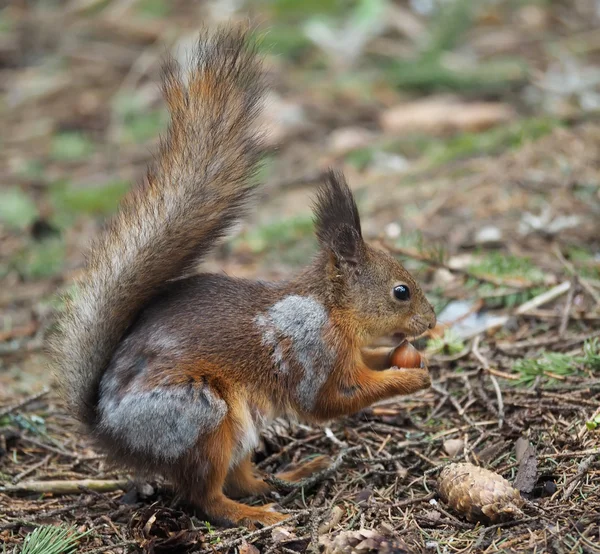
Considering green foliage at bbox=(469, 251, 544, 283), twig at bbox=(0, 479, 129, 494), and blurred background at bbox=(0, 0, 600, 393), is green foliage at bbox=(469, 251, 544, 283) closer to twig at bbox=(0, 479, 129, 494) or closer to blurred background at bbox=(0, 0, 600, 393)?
blurred background at bbox=(0, 0, 600, 393)

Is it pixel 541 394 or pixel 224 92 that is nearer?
pixel 224 92

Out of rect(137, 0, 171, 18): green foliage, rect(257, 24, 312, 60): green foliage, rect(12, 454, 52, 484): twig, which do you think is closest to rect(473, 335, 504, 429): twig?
rect(12, 454, 52, 484): twig

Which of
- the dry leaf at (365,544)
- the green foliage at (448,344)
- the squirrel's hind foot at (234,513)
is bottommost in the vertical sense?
the green foliage at (448,344)

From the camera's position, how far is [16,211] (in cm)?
546

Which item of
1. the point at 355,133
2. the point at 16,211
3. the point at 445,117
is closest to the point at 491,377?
the point at 445,117

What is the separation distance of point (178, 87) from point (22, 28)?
21.9 ft

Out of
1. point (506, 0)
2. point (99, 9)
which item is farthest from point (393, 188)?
point (99, 9)

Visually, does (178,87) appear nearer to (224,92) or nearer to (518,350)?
(224,92)

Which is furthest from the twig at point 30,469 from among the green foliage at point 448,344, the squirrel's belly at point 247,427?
the green foliage at point 448,344

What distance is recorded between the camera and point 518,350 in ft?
10.1

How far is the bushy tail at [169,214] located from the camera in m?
2.45

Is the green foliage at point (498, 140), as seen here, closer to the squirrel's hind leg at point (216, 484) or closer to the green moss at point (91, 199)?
the green moss at point (91, 199)

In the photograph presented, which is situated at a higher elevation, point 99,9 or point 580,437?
point 99,9

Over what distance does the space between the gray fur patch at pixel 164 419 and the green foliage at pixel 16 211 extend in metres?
3.40
